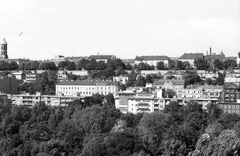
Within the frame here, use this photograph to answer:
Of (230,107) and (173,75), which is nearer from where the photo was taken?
(230,107)

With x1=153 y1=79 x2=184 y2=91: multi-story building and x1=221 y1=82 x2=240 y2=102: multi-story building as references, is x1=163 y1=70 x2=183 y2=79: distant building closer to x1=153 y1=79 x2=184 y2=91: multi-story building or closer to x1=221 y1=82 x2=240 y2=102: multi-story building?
x1=153 y1=79 x2=184 y2=91: multi-story building

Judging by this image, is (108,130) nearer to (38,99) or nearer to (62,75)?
(38,99)

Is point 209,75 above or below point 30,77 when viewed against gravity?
above

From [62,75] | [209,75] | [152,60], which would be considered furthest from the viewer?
[152,60]

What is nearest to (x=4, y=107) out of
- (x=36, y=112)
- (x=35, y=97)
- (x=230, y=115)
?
(x=36, y=112)

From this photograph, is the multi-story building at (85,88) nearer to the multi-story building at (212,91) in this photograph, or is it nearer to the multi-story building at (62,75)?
the multi-story building at (62,75)

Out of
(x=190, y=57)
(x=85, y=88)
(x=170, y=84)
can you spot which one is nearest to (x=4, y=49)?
(x=190, y=57)
